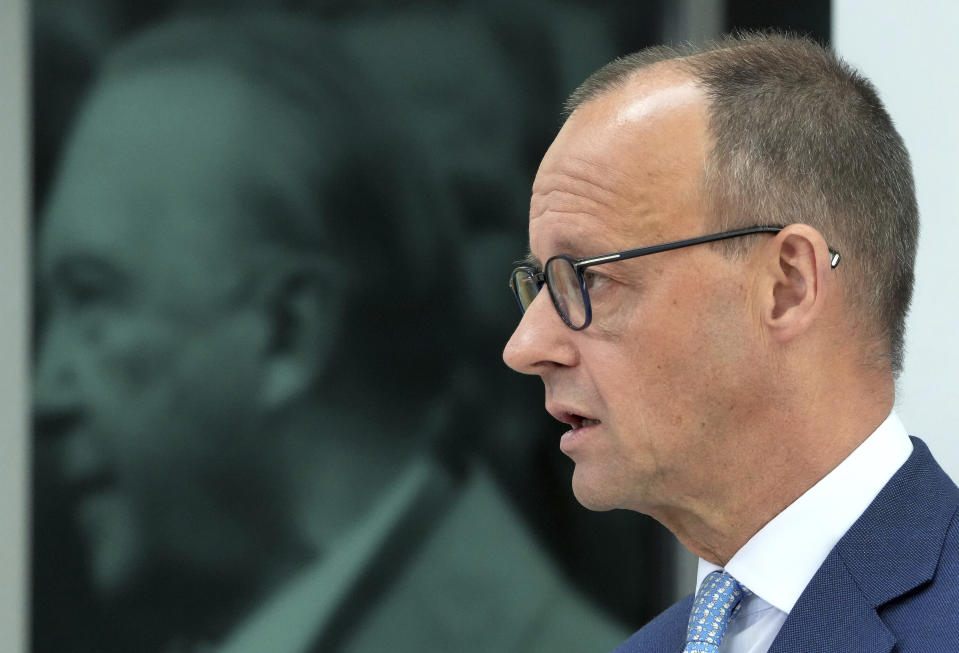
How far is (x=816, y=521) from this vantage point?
1.30 metres

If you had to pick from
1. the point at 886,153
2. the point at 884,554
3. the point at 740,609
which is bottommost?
the point at 740,609

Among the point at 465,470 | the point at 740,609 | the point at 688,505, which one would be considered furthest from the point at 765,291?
the point at 465,470

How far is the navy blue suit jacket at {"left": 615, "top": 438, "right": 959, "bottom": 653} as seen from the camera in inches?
45.9

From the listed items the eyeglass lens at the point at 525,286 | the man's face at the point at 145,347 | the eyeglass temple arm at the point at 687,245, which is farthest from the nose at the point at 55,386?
the eyeglass temple arm at the point at 687,245

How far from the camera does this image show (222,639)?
99.5 inches

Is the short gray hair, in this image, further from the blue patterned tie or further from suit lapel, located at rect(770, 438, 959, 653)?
the blue patterned tie

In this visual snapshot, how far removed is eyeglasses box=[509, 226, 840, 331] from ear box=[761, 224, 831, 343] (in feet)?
0.06

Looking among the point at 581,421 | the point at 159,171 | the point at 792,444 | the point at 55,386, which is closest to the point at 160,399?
the point at 55,386

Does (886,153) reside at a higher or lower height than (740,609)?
higher

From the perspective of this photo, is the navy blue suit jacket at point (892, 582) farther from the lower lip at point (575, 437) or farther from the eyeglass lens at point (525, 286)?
the eyeglass lens at point (525, 286)

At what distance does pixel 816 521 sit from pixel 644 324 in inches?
11.8

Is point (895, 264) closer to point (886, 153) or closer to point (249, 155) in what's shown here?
point (886, 153)

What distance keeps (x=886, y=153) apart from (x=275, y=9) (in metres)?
1.65

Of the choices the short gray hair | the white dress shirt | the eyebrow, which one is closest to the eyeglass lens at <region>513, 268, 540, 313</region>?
the eyebrow
